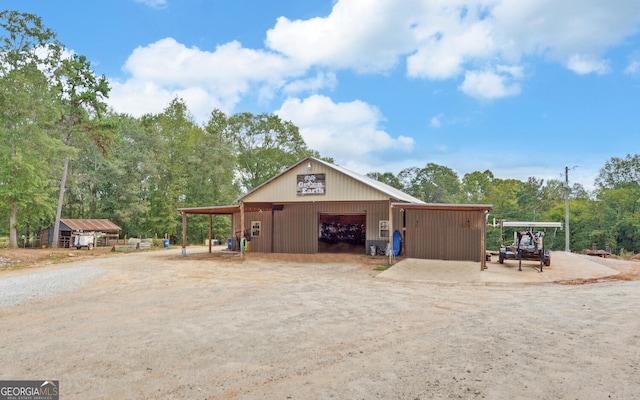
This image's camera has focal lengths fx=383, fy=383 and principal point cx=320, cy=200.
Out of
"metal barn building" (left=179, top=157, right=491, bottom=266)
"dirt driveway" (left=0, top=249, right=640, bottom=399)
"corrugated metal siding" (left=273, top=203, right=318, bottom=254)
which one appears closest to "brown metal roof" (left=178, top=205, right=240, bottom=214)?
"metal barn building" (left=179, top=157, right=491, bottom=266)

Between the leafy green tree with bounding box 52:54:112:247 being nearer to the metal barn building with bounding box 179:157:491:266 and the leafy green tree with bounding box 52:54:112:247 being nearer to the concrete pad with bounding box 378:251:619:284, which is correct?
the metal barn building with bounding box 179:157:491:266

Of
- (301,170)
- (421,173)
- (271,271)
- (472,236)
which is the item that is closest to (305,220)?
(301,170)

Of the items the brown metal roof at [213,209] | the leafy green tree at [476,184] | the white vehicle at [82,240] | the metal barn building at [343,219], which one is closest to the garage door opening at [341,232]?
the metal barn building at [343,219]

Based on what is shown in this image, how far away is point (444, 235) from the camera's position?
17453mm

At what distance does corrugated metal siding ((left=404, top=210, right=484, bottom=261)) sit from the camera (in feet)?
55.9

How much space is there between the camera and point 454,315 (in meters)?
7.16

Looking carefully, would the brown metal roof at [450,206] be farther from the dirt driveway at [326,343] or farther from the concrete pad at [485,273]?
the dirt driveway at [326,343]

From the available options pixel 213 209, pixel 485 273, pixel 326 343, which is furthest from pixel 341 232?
pixel 326 343

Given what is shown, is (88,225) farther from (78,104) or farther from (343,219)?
(343,219)

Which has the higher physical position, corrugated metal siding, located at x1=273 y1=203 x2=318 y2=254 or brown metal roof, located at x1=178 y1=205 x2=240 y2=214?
brown metal roof, located at x1=178 y1=205 x2=240 y2=214

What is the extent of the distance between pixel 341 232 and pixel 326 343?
16.8m

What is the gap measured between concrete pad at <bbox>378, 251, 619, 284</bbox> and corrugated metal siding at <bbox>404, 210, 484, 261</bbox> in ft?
4.49

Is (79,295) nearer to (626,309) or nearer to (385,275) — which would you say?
(385,275)

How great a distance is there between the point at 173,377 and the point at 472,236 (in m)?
15.3
